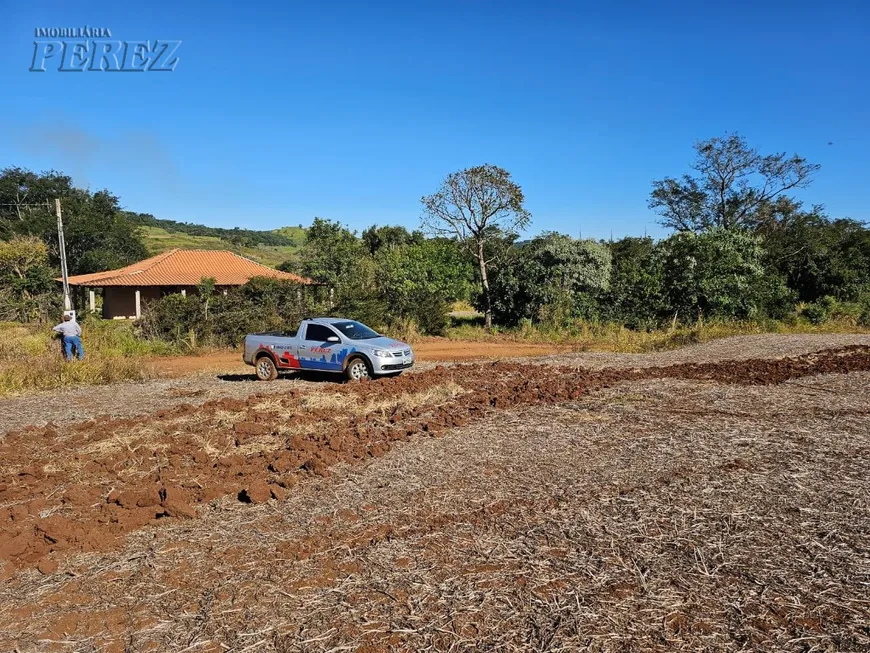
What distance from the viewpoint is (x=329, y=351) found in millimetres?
14203

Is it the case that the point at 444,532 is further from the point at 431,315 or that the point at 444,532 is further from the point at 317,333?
the point at 431,315

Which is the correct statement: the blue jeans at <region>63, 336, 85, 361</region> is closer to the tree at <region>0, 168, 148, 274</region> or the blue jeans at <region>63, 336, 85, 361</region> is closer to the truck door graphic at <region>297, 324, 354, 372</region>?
the truck door graphic at <region>297, 324, 354, 372</region>

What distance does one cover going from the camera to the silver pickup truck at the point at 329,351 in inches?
549

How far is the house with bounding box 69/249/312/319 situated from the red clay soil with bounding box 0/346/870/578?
24623mm

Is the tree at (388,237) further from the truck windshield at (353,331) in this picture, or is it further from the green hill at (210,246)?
the truck windshield at (353,331)

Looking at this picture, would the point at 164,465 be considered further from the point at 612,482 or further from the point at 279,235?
the point at 279,235

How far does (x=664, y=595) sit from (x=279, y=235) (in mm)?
118532

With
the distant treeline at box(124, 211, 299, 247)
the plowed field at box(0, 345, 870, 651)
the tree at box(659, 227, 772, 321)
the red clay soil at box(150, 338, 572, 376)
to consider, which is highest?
the distant treeline at box(124, 211, 299, 247)

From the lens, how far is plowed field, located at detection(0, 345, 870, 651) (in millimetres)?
3650

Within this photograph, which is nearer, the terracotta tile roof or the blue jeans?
the blue jeans

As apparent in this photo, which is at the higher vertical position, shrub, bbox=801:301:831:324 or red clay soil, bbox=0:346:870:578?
shrub, bbox=801:301:831:324

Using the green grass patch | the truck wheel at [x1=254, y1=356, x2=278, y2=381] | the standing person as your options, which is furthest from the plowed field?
the green grass patch

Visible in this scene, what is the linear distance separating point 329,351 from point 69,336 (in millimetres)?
7235

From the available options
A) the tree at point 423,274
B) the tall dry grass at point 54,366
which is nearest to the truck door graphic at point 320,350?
the tall dry grass at point 54,366
